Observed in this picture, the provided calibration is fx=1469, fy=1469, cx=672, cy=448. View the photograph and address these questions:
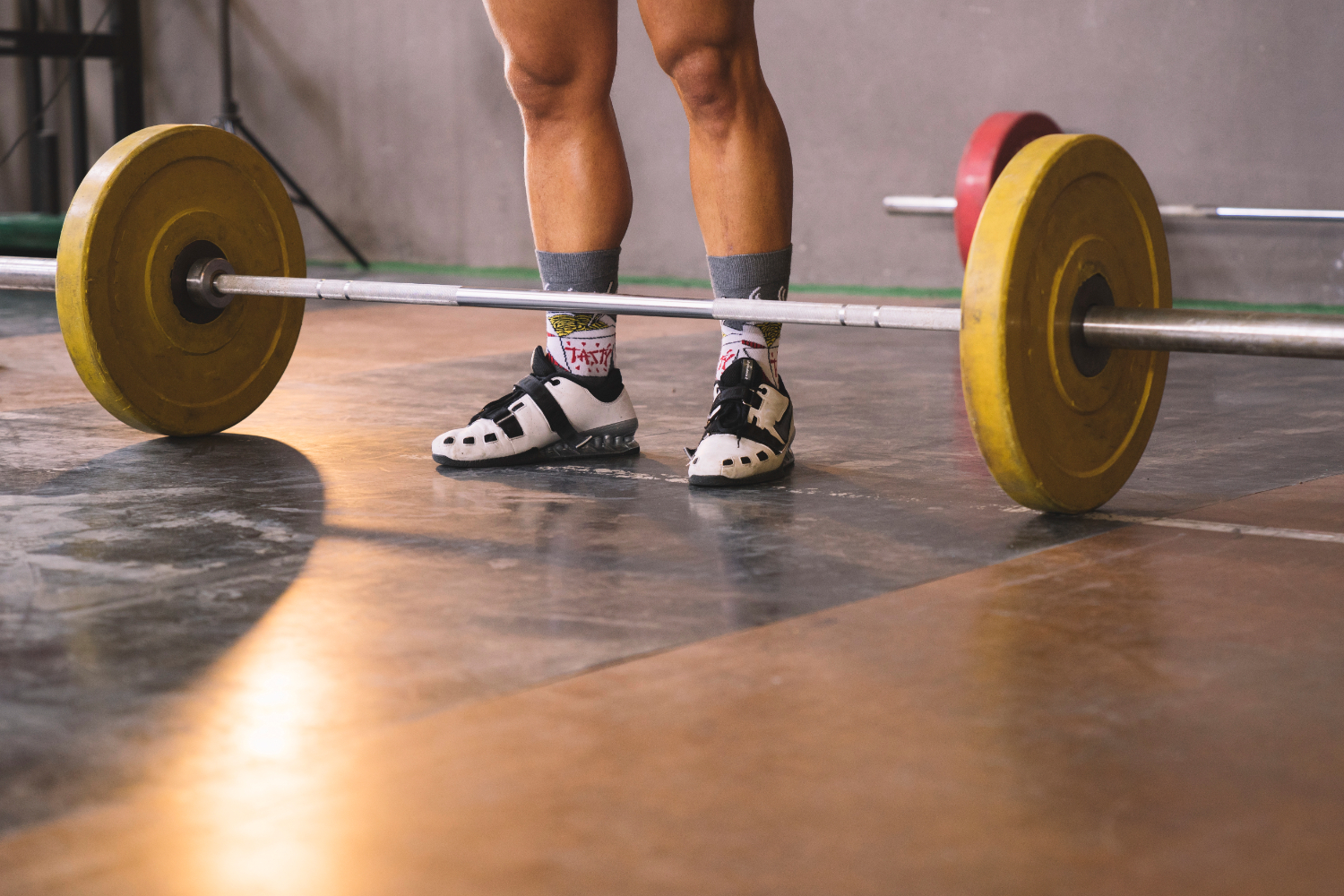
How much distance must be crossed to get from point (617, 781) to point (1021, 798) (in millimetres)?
193

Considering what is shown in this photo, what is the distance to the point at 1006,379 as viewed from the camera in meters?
1.16

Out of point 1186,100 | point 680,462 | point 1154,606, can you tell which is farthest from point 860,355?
point 1154,606

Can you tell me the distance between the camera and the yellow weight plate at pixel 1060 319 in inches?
46.0

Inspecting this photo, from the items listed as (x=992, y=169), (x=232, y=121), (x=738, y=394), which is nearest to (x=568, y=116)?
(x=738, y=394)

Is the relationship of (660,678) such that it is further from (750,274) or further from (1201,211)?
(1201,211)

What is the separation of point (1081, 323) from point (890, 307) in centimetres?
17

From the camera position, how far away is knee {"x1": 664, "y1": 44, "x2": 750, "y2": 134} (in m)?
1.52

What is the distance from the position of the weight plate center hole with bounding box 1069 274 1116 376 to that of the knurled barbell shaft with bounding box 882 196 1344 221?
1735mm

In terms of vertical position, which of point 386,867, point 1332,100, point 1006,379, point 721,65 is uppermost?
point 1332,100

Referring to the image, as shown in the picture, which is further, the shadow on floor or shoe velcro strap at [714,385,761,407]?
shoe velcro strap at [714,385,761,407]

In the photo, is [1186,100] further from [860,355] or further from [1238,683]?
[1238,683]

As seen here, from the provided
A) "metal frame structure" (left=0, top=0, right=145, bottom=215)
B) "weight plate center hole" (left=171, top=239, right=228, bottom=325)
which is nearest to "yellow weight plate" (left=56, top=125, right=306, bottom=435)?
"weight plate center hole" (left=171, top=239, right=228, bottom=325)

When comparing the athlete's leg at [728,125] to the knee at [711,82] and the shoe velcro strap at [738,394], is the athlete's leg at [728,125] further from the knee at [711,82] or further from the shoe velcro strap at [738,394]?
the shoe velcro strap at [738,394]

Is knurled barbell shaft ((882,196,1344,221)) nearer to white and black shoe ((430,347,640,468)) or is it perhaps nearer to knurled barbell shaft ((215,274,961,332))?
white and black shoe ((430,347,640,468))
